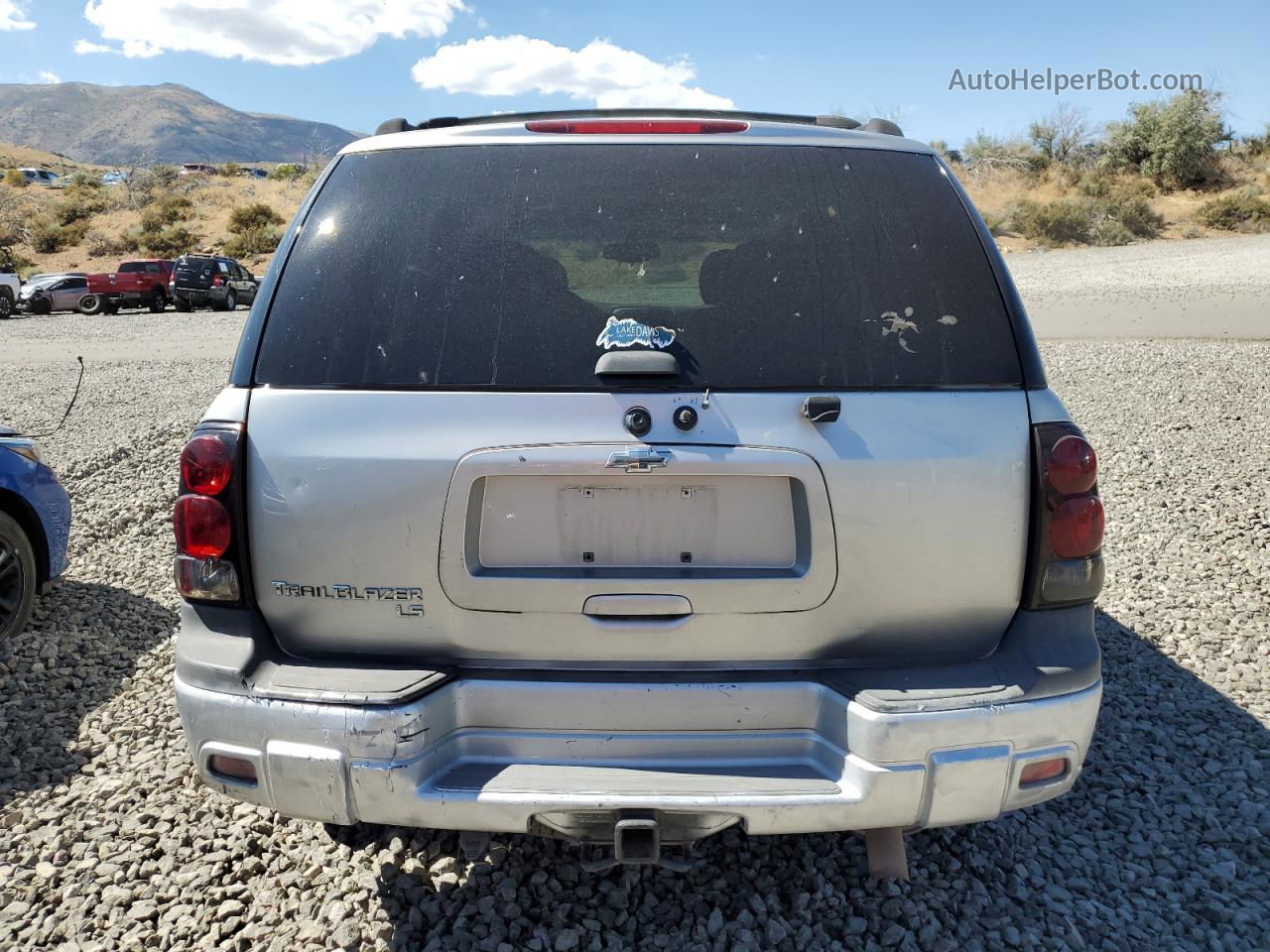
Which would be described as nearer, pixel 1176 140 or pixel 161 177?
pixel 1176 140

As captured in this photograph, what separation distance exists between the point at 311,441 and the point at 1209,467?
23.5ft

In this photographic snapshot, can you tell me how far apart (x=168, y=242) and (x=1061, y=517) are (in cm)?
4419

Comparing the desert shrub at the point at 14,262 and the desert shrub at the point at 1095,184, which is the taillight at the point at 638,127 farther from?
the desert shrub at the point at 14,262

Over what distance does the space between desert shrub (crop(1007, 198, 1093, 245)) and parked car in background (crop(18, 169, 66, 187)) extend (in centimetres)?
5384

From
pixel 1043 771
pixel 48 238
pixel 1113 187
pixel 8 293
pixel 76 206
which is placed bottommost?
pixel 8 293

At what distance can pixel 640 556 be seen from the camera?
7.09 ft

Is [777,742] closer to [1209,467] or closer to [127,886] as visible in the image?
[127,886]

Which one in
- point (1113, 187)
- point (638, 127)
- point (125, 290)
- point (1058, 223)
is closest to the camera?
point (638, 127)

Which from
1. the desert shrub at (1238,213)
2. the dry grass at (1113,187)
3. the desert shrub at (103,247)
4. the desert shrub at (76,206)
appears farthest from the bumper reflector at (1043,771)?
→ the desert shrub at (76,206)

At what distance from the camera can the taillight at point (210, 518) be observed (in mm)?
2174

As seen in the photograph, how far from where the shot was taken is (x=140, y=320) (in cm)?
2512

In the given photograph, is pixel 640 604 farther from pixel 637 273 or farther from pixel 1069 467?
pixel 1069 467

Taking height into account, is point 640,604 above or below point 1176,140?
below

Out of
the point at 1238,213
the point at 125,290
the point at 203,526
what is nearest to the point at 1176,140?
the point at 1238,213
